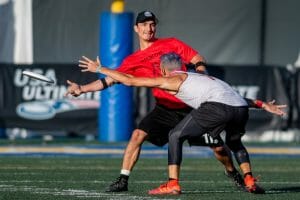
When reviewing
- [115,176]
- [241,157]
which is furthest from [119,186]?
[115,176]

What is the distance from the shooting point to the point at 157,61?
11805 millimetres

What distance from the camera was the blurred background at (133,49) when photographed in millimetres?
21703

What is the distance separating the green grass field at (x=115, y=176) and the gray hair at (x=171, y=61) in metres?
1.28

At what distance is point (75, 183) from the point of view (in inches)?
479

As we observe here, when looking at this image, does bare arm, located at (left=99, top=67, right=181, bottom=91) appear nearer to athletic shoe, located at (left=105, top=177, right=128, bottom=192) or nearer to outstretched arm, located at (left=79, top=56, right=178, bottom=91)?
outstretched arm, located at (left=79, top=56, right=178, bottom=91)

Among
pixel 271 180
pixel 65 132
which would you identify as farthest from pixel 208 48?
pixel 271 180

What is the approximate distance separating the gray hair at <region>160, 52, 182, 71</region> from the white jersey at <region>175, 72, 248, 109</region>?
0.45ft

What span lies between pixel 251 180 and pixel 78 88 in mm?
2056

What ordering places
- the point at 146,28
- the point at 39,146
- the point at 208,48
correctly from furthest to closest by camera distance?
the point at 208,48, the point at 39,146, the point at 146,28

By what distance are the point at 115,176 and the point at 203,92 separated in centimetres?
327

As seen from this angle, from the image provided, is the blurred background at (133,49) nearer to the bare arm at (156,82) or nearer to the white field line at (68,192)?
the white field line at (68,192)

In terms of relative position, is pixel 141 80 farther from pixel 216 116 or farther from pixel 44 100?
pixel 44 100

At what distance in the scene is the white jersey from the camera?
10.6 m

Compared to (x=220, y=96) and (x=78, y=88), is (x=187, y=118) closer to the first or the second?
(x=220, y=96)
